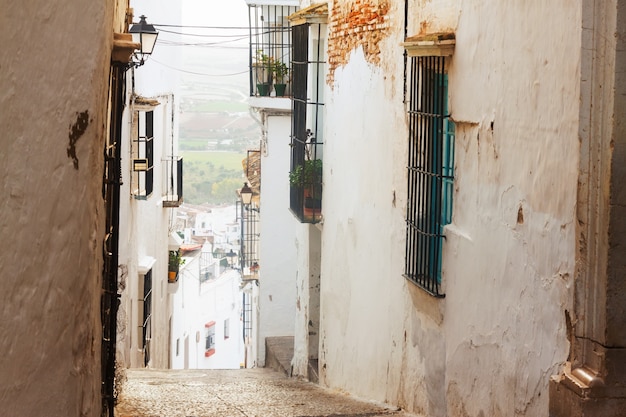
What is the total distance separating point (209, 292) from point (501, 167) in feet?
93.7

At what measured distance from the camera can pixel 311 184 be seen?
1220 cm

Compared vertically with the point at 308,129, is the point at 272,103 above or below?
above

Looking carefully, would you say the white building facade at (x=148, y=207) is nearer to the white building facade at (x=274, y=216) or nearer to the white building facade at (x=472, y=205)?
the white building facade at (x=274, y=216)

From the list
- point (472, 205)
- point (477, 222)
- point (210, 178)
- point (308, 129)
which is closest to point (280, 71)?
point (308, 129)

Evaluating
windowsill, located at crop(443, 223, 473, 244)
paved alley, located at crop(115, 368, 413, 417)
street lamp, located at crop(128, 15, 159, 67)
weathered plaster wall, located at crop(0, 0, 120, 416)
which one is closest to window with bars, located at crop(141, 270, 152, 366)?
paved alley, located at crop(115, 368, 413, 417)

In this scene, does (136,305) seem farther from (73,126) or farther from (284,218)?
(73,126)

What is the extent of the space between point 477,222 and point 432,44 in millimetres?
1442

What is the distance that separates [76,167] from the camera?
429cm

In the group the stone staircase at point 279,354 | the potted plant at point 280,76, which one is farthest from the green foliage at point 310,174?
the potted plant at point 280,76

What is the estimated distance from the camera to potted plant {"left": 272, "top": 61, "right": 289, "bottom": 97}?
55.3 feet

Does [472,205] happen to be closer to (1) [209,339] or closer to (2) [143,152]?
(2) [143,152]

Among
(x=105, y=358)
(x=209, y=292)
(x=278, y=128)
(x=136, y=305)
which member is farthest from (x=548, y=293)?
(x=209, y=292)

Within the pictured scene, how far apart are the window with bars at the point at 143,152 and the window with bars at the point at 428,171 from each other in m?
5.58

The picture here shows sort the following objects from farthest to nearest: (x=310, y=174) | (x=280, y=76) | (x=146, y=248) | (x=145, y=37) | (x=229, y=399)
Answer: (x=280, y=76), (x=146, y=248), (x=310, y=174), (x=145, y=37), (x=229, y=399)
